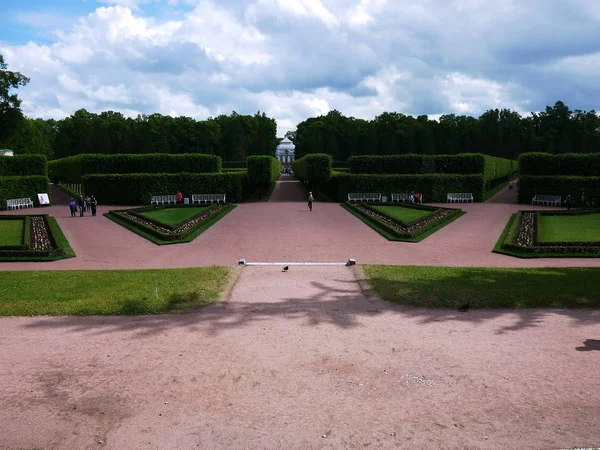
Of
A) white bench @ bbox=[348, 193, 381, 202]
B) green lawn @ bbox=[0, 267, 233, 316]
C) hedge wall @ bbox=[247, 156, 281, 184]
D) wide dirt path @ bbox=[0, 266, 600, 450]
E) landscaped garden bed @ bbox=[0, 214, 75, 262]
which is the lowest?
wide dirt path @ bbox=[0, 266, 600, 450]

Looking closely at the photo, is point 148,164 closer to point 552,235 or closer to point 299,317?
point 552,235

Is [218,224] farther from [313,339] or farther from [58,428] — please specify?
[58,428]

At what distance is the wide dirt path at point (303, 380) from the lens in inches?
219

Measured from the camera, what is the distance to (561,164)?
40.4 meters

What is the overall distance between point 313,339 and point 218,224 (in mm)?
20331

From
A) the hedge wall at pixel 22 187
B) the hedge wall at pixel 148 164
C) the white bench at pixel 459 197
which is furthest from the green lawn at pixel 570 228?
the hedge wall at pixel 22 187

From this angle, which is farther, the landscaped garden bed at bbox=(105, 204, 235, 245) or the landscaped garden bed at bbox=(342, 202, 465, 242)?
the landscaped garden bed at bbox=(342, 202, 465, 242)

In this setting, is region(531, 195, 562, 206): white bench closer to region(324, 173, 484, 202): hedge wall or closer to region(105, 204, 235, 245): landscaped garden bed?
region(324, 173, 484, 202): hedge wall

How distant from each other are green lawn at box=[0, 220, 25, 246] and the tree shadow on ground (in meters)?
14.4

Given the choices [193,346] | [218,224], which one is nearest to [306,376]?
[193,346]

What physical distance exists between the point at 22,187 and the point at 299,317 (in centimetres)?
3767

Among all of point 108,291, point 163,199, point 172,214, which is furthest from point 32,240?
point 163,199

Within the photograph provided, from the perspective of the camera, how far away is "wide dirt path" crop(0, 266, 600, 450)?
5551mm

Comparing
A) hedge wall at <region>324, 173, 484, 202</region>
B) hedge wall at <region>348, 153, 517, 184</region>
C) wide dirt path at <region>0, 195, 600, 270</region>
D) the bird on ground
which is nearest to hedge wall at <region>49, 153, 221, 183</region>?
hedge wall at <region>324, 173, 484, 202</region>
